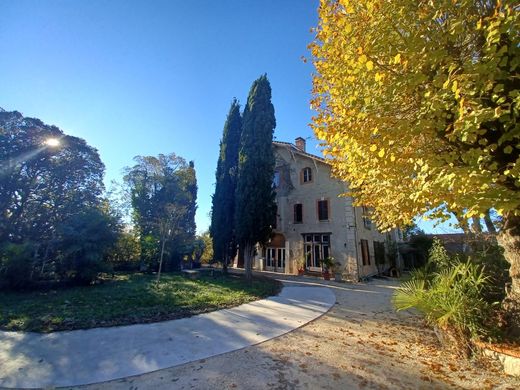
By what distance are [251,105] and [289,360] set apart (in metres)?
14.6

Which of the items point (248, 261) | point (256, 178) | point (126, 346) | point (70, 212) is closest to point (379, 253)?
point (248, 261)

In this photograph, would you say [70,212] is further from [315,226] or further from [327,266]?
[327,266]

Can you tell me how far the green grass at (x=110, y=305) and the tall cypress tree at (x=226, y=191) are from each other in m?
5.81

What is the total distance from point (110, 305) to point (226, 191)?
436 inches

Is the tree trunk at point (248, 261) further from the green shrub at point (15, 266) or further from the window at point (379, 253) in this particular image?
the green shrub at point (15, 266)

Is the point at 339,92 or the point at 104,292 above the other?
the point at 339,92

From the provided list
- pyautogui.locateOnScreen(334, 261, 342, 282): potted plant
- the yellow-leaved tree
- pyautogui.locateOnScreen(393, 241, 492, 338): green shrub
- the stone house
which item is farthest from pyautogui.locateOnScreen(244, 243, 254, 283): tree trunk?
the yellow-leaved tree

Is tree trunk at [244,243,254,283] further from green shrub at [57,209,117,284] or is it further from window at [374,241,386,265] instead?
window at [374,241,386,265]

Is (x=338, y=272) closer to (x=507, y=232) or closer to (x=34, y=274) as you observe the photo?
(x=507, y=232)

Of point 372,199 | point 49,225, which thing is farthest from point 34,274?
point 372,199

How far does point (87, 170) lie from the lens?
17.2m

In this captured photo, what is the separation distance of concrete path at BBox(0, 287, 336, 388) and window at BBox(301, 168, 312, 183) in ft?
40.1

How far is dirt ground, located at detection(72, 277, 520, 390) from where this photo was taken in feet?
11.3

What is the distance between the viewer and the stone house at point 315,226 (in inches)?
615
